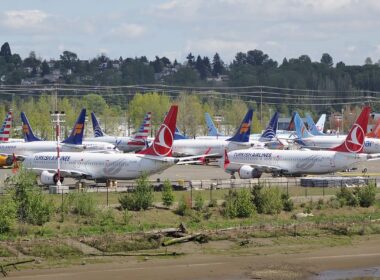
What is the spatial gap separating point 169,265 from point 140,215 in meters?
15.6

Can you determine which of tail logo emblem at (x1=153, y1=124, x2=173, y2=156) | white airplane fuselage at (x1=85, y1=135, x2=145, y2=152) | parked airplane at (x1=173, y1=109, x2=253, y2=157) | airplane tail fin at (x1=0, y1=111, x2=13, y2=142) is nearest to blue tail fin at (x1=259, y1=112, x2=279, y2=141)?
parked airplane at (x1=173, y1=109, x2=253, y2=157)

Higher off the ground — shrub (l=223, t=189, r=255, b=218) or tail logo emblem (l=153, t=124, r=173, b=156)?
tail logo emblem (l=153, t=124, r=173, b=156)

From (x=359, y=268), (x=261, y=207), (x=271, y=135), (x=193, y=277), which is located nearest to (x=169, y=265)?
(x=193, y=277)

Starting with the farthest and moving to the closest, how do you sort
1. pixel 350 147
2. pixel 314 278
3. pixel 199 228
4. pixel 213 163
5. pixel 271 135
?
pixel 271 135 → pixel 213 163 → pixel 350 147 → pixel 199 228 → pixel 314 278

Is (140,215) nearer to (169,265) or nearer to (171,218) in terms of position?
(171,218)

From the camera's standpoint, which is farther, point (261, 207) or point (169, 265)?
point (261, 207)

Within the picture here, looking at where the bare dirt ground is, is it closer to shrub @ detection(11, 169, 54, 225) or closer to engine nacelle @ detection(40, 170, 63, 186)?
shrub @ detection(11, 169, 54, 225)

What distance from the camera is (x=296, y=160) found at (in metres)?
105

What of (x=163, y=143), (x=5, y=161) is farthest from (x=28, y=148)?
(x=163, y=143)

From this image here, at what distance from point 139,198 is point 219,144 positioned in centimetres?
6207

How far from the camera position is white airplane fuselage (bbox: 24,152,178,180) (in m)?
88.7

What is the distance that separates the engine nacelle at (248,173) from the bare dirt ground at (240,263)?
35.1 m

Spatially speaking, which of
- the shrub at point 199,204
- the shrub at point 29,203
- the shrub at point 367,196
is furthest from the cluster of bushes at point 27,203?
the shrub at point 367,196

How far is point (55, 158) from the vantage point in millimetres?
97750
